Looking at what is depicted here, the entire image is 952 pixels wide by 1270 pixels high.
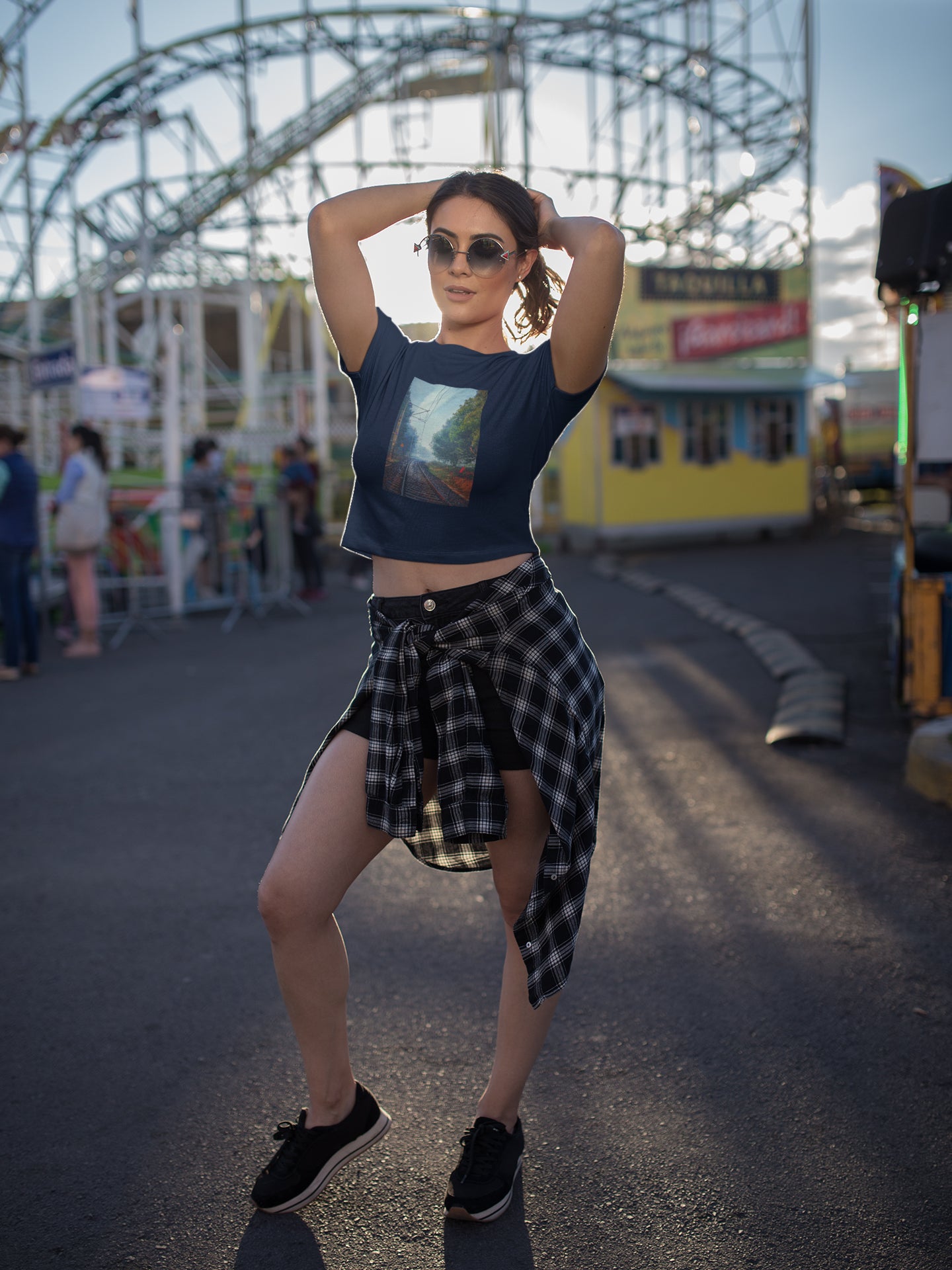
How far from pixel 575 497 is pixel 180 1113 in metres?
19.5

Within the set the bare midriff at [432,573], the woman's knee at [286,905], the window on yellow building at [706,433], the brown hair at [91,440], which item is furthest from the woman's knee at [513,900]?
the window on yellow building at [706,433]

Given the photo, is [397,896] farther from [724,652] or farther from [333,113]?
[333,113]

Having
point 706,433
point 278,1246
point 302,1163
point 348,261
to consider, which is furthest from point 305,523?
point 278,1246

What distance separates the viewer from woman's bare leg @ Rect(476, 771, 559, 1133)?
7.63 ft

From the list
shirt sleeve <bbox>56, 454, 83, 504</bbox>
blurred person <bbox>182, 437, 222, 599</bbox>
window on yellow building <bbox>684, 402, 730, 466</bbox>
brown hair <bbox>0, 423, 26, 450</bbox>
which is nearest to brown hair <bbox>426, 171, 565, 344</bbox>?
brown hair <bbox>0, 423, 26, 450</bbox>

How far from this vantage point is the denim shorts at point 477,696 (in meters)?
2.24

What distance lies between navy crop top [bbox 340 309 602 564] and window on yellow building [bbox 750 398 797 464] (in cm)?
2019

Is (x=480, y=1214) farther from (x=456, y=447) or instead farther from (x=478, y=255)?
(x=478, y=255)

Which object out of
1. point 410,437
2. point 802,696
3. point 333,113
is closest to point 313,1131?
point 410,437

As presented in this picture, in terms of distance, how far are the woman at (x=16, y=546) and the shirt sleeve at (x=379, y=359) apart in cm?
768

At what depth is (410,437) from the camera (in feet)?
7.34

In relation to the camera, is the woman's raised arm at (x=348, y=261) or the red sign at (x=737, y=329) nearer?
the woman's raised arm at (x=348, y=261)

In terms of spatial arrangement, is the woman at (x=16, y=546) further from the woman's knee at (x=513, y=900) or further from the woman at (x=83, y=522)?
the woman's knee at (x=513, y=900)

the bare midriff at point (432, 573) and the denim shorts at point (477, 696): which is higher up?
the bare midriff at point (432, 573)
